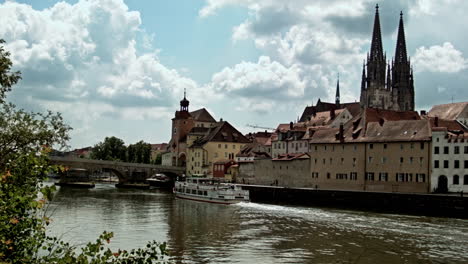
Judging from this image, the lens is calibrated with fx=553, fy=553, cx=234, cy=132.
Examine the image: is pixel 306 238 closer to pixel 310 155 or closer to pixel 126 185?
pixel 310 155

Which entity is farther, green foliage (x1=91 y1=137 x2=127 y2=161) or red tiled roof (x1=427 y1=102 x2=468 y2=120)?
green foliage (x1=91 y1=137 x2=127 y2=161)

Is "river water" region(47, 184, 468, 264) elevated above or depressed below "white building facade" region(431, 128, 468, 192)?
below

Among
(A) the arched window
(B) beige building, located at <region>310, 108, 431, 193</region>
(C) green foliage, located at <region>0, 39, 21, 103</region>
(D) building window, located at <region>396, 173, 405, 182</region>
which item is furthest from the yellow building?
(C) green foliage, located at <region>0, 39, 21, 103</region>

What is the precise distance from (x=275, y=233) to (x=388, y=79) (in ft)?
396

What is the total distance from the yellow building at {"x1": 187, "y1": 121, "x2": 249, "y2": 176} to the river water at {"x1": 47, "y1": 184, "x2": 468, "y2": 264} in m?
54.7

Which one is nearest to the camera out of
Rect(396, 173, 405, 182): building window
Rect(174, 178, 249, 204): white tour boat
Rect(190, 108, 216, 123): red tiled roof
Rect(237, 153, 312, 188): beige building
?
Rect(396, 173, 405, 182): building window

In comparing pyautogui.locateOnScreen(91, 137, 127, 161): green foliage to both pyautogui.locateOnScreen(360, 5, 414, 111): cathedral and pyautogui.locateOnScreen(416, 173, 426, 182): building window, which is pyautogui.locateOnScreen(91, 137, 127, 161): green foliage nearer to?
pyautogui.locateOnScreen(360, 5, 414, 111): cathedral

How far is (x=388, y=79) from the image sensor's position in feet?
493

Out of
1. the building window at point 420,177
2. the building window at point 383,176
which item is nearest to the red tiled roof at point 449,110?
the building window at point 383,176

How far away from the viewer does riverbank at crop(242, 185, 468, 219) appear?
49.6 meters

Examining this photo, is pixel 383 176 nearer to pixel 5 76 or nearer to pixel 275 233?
pixel 275 233

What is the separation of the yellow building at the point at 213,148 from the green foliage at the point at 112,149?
3526 centimetres

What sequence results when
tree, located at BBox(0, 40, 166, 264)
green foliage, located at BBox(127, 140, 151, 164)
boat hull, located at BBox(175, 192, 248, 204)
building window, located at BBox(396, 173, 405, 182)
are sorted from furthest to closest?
green foliage, located at BBox(127, 140, 151, 164) < boat hull, located at BBox(175, 192, 248, 204) < building window, located at BBox(396, 173, 405, 182) < tree, located at BBox(0, 40, 166, 264)

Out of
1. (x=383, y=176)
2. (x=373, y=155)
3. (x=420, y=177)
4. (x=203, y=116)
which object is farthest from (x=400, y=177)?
(x=203, y=116)
